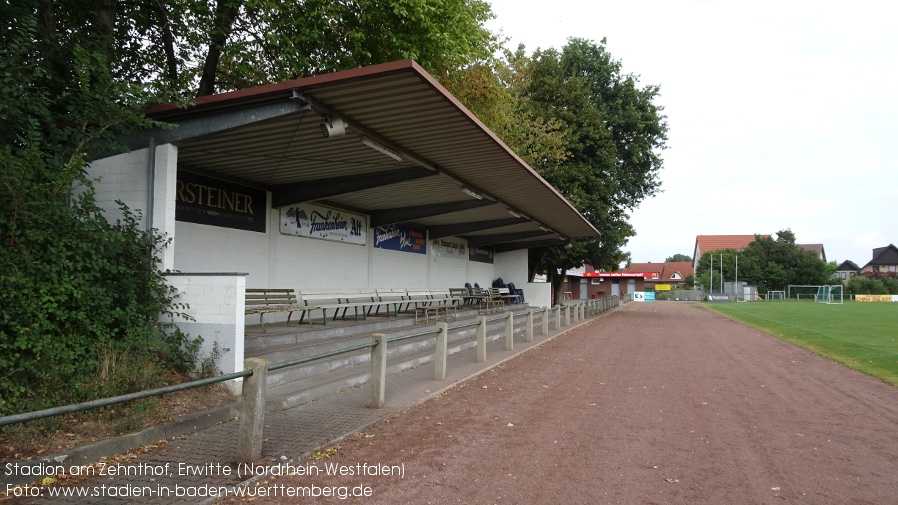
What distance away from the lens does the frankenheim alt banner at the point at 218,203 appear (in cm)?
1003

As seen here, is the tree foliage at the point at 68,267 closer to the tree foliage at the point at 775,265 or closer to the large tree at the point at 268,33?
the large tree at the point at 268,33

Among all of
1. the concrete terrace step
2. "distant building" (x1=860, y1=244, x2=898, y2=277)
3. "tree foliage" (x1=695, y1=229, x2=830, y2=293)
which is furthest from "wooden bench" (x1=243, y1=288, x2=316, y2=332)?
"distant building" (x1=860, y1=244, x2=898, y2=277)

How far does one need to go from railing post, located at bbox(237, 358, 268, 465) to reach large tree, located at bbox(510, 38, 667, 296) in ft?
65.6

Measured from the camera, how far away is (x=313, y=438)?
5602mm

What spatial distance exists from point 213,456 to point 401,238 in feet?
43.6

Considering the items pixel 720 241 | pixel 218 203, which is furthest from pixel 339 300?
pixel 720 241

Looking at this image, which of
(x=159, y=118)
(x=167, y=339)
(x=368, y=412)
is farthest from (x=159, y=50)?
(x=368, y=412)

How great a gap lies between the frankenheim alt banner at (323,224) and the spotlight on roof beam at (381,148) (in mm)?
3496

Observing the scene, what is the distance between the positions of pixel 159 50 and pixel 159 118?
18.6 ft

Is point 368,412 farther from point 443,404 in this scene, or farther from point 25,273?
point 25,273

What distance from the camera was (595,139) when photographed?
25938mm

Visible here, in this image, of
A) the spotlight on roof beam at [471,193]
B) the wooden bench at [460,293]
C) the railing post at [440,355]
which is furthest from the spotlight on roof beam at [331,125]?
the wooden bench at [460,293]

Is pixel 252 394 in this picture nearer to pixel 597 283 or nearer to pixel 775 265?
pixel 597 283

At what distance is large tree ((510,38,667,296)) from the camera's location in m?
25.4
